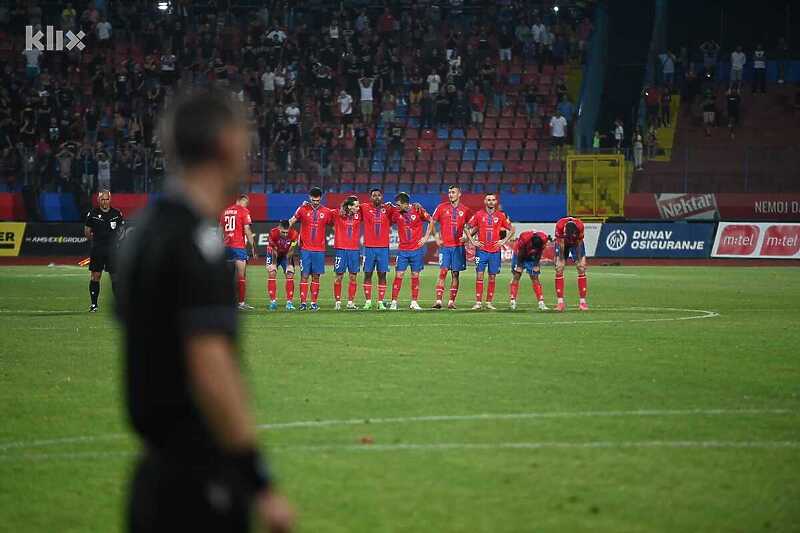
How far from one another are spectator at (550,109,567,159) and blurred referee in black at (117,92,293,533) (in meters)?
40.9

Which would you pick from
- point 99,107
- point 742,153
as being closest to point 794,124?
point 742,153

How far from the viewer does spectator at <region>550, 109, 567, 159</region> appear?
43719 mm

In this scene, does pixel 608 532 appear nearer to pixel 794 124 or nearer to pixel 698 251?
pixel 698 251

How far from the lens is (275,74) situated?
46.5 metres

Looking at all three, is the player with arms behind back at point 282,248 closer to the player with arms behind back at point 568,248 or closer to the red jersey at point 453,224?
the red jersey at point 453,224

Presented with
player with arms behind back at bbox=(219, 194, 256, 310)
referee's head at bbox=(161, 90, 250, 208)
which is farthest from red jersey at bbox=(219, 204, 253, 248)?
referee's head at bbox=(161, 90, 250, 208)

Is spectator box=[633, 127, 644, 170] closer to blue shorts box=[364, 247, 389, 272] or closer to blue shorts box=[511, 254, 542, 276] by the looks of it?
blue shorts box=[511, 254, 542, 276]

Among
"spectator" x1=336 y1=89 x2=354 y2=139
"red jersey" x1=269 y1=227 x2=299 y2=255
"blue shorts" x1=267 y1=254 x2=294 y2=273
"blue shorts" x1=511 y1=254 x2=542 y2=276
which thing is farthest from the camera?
"spectator" x1=336 y1=89 x2=354 y2=139

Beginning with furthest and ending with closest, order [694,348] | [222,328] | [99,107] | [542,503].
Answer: [99,107] < [694,348] < [542,503] < [222,328]

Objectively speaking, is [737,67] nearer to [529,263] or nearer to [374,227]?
[529,263]

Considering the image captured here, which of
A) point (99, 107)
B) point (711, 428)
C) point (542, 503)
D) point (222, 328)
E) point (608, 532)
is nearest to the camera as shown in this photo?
point (222, 328)

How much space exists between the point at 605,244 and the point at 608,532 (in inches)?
1441

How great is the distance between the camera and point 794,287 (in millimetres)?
29516

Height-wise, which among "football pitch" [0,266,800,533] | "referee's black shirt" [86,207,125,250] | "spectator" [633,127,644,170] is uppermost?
"spectator" [633,127,644,170]
